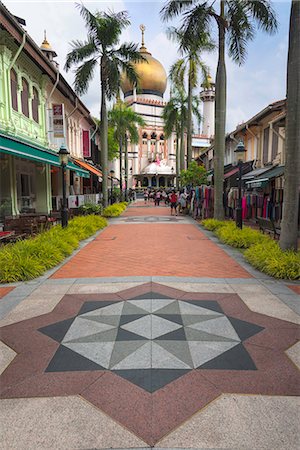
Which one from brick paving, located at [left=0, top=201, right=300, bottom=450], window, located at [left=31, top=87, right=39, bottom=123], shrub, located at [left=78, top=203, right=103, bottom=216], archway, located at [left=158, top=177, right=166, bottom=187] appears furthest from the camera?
archway, located at [left=158, top=177, right=166, bottom=187]

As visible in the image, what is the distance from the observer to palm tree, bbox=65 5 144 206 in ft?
57.2

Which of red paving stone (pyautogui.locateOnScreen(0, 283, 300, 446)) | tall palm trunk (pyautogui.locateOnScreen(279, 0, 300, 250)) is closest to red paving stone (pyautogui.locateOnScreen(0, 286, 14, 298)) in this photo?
red paving stone (pyautogui.locateOnScreen(0, 283, 300, 446))

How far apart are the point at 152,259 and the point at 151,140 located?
58311 mm

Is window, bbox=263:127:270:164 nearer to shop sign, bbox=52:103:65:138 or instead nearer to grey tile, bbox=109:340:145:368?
shop sign, bbox=52:103:65:138

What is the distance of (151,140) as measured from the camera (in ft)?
209

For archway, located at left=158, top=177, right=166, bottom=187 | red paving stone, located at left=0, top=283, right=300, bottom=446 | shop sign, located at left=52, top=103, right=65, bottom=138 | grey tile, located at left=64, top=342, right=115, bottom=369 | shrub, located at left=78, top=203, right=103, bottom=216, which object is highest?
shop sign, located at left=52, top=103, right=65, bottom=138

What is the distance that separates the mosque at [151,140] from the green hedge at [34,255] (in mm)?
50697

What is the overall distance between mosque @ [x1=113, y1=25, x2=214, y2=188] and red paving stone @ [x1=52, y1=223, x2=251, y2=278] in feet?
160

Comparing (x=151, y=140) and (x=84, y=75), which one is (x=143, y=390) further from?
(x=151, y=140)

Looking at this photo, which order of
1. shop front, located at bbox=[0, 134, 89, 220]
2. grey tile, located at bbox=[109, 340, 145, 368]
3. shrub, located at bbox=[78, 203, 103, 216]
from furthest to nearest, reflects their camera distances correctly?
shrub, located at bbox=[78, 203, 103, 216]
shop front, located at bbox=[0, 134, 89, 220]
grey tile, located at bbox=[109, 340, 145, 368]

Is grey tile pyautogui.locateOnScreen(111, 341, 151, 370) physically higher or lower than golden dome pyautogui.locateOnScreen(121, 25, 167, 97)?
lower

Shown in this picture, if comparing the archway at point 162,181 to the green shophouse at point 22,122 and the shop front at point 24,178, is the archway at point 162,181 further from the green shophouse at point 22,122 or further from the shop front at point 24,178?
the green shophouse at point 22,122

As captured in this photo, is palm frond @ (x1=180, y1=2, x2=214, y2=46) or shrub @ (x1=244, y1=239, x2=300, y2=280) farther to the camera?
palm frond @ (x1=180, y1=2, x2=214, y2=46)

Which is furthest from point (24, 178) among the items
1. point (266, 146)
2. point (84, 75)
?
point (266, 146)
